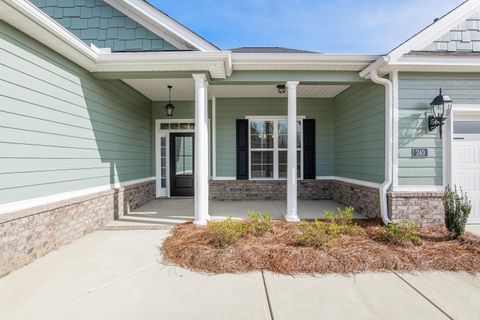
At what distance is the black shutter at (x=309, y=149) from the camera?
693cm

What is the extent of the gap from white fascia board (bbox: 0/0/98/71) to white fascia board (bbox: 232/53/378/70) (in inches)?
92.8

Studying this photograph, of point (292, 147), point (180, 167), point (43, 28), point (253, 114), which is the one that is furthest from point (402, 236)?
point (180, 167)

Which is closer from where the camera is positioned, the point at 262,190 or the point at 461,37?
the point at 461,37

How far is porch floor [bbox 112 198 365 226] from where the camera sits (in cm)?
489

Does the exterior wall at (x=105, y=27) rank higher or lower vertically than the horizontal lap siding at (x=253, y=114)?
higher

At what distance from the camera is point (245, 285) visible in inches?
102

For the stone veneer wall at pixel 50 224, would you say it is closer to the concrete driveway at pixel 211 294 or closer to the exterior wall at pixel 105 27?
the concrete driveway at pixel 211 294

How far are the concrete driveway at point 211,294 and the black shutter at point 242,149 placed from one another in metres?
4.10

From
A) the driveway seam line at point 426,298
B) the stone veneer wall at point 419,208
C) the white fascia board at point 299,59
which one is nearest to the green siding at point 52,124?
the white fascia board at point 299,59

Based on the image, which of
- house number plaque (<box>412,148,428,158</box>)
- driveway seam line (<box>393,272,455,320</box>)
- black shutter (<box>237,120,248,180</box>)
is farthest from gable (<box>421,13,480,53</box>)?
black shutter (<box>237,120,248,180</box>)

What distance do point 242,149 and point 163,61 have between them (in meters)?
3.39

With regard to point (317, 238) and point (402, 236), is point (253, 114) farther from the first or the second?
point (402, 236)

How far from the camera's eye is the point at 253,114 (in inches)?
273

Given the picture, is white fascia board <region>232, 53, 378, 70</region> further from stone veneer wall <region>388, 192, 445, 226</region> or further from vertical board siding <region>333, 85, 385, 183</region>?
stone veneer wall <region>388, 192, 445, 226</region>
